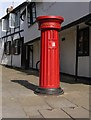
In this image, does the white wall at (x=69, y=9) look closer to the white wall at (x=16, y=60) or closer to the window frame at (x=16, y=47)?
the white wall at (x=16, y=60)

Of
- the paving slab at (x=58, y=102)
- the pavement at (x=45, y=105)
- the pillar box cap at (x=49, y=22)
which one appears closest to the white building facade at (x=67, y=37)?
the pillar box cap at (x=49, y=22)

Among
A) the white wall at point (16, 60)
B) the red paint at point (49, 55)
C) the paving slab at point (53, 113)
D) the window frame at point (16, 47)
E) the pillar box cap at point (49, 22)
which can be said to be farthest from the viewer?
the window frame at point (16, 47)

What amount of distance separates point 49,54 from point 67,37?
8.07 m

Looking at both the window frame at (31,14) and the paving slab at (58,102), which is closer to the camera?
the paving slab at (58,102)

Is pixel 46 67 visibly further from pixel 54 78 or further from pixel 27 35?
pixel 27 35

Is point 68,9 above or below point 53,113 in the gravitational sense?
above

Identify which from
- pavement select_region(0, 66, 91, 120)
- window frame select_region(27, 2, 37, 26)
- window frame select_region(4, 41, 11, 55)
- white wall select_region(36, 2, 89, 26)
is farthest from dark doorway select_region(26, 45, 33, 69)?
pavement select_region(0, 66, 91, 120)

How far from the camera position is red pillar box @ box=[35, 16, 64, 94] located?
383 inches

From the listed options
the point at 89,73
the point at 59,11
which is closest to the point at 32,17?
the point at 59,11

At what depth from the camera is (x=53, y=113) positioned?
7.03 metres

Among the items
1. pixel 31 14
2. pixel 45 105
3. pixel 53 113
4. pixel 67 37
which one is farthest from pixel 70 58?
pixel 53 113

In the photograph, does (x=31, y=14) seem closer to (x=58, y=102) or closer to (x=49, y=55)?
(x=49, y=55)

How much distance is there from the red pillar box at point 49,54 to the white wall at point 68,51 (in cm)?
642

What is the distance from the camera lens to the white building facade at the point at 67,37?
41.9 ft
